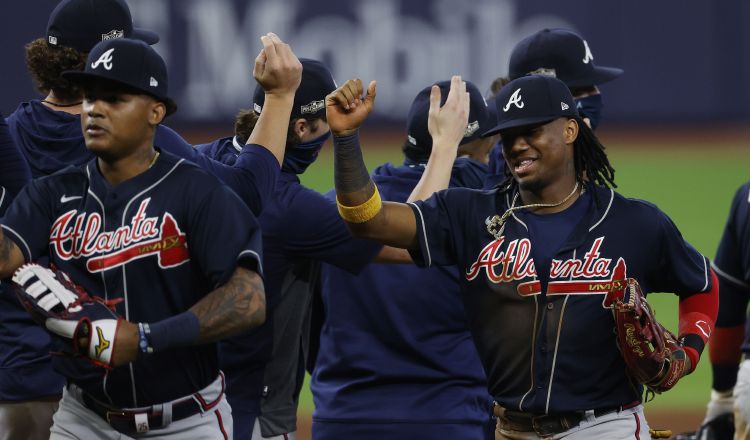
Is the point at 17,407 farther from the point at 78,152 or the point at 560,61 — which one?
the point at 560,61

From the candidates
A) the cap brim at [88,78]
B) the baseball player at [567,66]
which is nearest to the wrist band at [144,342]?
the cap brim at [88,78]

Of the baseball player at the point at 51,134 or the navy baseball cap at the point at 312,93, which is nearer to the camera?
the baseball player at the point at 51,134

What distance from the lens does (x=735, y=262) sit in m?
5.82

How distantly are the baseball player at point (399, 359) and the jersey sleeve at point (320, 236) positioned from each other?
0.36m

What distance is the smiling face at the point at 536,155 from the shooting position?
13.8 ft

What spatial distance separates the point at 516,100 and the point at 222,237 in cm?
119

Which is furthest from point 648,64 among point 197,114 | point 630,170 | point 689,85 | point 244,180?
point 244,180

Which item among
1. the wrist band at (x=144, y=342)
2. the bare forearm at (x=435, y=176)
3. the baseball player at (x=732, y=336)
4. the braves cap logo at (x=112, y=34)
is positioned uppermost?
the braves cap logo at (x=112, y=34)

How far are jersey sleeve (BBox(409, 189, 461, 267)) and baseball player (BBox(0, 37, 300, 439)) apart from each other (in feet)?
2.26

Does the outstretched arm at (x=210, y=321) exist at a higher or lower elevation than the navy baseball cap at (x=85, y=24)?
lower

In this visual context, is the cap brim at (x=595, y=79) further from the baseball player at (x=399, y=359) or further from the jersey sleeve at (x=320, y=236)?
the jersey sleeve at (x=320, y=236)

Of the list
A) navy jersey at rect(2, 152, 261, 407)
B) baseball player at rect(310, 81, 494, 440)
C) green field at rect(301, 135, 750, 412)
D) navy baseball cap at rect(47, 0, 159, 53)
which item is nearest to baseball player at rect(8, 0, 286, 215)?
navy baseball cap at rect(47, 0, 159, 53)

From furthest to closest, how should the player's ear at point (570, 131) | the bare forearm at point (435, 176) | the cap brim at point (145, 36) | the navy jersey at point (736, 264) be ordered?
the navy jersey at point (736, 264) < the cap brim at point (145, 36) < the bare forearm at point (435, 176) < the player's ear at point (570, 131)

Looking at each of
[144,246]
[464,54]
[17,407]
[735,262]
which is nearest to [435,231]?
[144,246]
